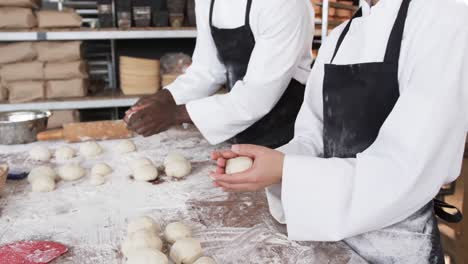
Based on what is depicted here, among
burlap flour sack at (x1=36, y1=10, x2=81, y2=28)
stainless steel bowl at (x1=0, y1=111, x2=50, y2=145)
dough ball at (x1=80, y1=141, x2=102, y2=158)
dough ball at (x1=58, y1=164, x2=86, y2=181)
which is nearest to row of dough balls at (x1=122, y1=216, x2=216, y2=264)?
dough ball at (x1=58, y1=164, x2=86, y2=181)

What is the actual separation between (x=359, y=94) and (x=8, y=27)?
109 inches

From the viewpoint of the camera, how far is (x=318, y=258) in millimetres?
1066

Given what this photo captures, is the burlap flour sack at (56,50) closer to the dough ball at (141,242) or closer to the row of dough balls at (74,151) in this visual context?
the row of dough balls at (74,151)

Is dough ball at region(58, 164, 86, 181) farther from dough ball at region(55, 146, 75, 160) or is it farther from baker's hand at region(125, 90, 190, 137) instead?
baker's hand at region(125, 90, 190, 137)

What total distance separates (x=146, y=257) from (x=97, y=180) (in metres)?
0.59

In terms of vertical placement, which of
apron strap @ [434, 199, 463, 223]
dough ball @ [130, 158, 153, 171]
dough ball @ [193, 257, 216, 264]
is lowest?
dough ball @ [193, 257, 216, 264]

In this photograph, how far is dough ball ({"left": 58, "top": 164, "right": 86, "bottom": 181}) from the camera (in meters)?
1.56

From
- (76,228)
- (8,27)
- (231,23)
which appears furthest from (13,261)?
(8,27)

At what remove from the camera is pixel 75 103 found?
331 centimetres

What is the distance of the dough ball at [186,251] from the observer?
1.05 metres

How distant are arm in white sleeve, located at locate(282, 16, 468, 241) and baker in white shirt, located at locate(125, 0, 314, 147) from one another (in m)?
0.76

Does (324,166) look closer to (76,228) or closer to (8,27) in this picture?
(76,228)

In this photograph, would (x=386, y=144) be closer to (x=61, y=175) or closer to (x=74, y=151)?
(x=61, y=175)

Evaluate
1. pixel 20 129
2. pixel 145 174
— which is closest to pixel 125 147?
pixel 145 174
